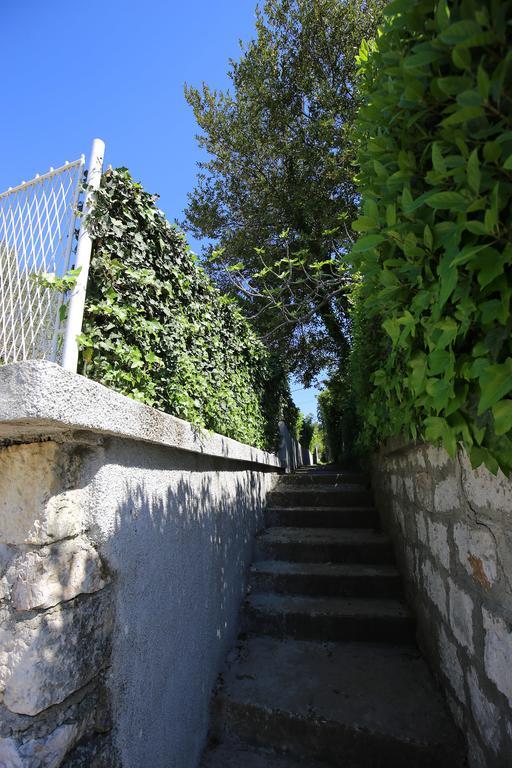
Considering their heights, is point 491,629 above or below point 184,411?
below

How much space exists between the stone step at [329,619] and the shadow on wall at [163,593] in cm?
34

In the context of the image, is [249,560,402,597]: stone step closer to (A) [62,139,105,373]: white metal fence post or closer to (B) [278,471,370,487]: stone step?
(B) [278,471,370,487]: stone step

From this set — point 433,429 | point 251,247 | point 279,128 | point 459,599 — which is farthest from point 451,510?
point 279,128

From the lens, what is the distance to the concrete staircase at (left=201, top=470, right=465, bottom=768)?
2.41 meters

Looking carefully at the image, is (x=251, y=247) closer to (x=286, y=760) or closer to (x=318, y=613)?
(x=318, y=613)

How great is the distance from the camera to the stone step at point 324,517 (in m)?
4.73

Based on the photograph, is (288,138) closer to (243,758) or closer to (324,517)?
(324,517)

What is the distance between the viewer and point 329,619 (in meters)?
3.38

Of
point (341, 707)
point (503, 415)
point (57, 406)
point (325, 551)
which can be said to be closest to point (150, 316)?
point (57, 406)

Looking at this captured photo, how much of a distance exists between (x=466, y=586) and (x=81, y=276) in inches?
91.8

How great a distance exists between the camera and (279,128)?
8.68 metres

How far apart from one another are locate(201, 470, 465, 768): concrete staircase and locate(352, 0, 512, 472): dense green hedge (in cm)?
204

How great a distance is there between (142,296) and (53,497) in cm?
124

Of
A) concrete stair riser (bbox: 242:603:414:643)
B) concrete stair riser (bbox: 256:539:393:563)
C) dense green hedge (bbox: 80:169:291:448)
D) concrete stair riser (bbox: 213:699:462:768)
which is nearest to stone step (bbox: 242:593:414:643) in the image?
concrete stair riser (bbox: 242:603:414:643)
